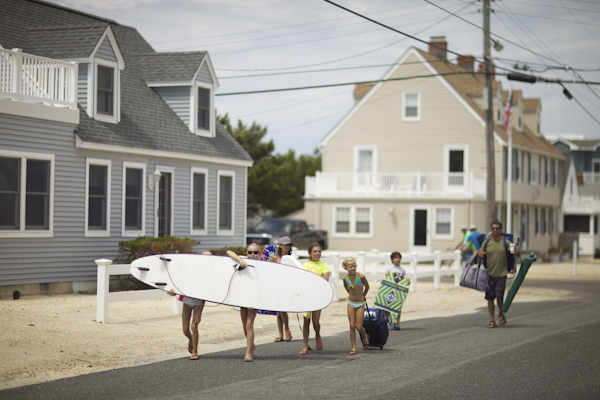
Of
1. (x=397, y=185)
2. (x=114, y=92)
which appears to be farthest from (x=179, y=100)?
(x=397, y=185)

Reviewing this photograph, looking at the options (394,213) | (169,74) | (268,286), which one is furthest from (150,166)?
(394,213)

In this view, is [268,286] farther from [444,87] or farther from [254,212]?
[254,212]

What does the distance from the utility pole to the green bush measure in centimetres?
1047

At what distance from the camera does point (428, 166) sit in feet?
133

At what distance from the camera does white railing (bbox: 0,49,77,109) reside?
16422 millimetres

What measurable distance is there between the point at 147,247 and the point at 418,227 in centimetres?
2304

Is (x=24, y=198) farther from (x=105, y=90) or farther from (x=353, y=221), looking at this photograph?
(x=353, y=221)

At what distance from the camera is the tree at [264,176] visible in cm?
5275

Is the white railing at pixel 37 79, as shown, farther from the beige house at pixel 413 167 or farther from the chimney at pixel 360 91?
the chimney at pixel 360 91

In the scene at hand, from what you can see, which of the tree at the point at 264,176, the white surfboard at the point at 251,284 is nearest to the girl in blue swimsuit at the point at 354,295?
the white surfboard at the point at 251,284

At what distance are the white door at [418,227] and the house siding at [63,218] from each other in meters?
20.3

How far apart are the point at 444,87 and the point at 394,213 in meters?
7.28

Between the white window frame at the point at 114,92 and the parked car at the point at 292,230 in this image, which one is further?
the parked car at the point at 292,230

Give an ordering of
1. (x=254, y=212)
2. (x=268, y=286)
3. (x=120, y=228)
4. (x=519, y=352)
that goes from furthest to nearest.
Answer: (x=254, y=212) → (x=120, y=228) → (x=519, y=352) → (x=268, y=286)
